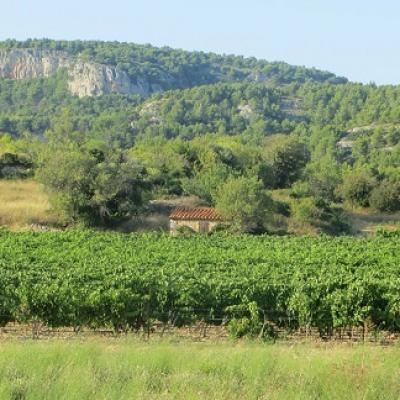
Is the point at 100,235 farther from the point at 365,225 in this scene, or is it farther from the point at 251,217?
the point at 365,225

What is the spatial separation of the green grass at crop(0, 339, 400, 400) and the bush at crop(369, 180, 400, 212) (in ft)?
159

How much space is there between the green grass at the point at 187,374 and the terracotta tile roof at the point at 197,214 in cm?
3316

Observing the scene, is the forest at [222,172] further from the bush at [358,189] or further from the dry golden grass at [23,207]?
the dry golden grass at [23,207]

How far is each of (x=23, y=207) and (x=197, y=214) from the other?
1030 cm

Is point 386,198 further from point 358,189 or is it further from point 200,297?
point 200,297

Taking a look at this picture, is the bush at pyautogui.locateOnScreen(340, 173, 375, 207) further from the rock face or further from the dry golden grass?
the rock face

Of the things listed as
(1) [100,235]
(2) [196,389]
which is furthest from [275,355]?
(1) [100,235]

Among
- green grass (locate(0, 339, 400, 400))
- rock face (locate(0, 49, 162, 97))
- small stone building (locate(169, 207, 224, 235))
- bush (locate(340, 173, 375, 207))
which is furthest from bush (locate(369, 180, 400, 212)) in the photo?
rock face (locate(0, 49, 162, 97))

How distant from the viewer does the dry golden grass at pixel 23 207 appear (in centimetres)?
4400

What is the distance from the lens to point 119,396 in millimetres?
8461

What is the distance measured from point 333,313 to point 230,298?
103 inches

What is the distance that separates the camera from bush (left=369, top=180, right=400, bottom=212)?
57812mm

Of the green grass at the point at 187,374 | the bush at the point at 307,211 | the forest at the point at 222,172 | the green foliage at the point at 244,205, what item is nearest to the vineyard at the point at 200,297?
the green grass at the point at 187,374

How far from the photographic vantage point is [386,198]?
190 ft
